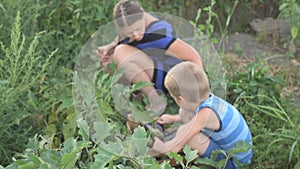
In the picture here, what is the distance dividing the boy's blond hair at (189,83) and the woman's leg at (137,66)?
276 millimetres

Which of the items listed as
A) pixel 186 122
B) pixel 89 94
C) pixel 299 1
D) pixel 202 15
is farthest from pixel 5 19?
pixel 299 1

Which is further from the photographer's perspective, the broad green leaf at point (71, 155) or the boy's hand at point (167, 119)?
the boy's hand at point (167, 119)

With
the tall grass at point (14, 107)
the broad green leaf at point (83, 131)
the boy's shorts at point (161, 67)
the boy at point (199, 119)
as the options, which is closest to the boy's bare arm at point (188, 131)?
the boy at point (199, 119)

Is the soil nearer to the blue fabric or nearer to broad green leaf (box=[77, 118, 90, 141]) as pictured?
the blue fabric

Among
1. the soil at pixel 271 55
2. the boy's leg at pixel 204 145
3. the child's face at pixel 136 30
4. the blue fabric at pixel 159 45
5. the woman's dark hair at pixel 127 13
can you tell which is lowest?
the soil at pixel 271 55

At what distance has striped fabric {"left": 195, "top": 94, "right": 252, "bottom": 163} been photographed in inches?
110

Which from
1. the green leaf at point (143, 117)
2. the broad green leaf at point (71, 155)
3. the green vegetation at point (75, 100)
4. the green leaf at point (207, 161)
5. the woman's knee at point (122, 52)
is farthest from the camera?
the woman's knee at point (122, 52)

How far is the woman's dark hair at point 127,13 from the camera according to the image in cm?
314

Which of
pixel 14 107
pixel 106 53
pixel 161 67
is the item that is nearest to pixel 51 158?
pixel 14 107

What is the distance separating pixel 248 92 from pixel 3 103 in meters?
1.61

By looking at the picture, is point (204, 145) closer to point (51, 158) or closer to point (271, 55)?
point (51, 158)

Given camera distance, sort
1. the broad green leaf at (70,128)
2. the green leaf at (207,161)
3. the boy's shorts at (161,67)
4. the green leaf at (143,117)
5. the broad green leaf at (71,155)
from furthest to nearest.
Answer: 1. the boy's shorts at (161,67)
2. the broad green leaf at (70,128)
3. the green leaf at (207,161)
4. the green leaf at (143,117)
5. the broad green leaf at (71,155)

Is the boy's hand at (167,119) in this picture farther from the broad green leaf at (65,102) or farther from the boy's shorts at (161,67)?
the broad green leaf at (65,102)

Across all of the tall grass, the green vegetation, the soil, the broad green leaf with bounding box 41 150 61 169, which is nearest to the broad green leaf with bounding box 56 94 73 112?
the green vegetation
